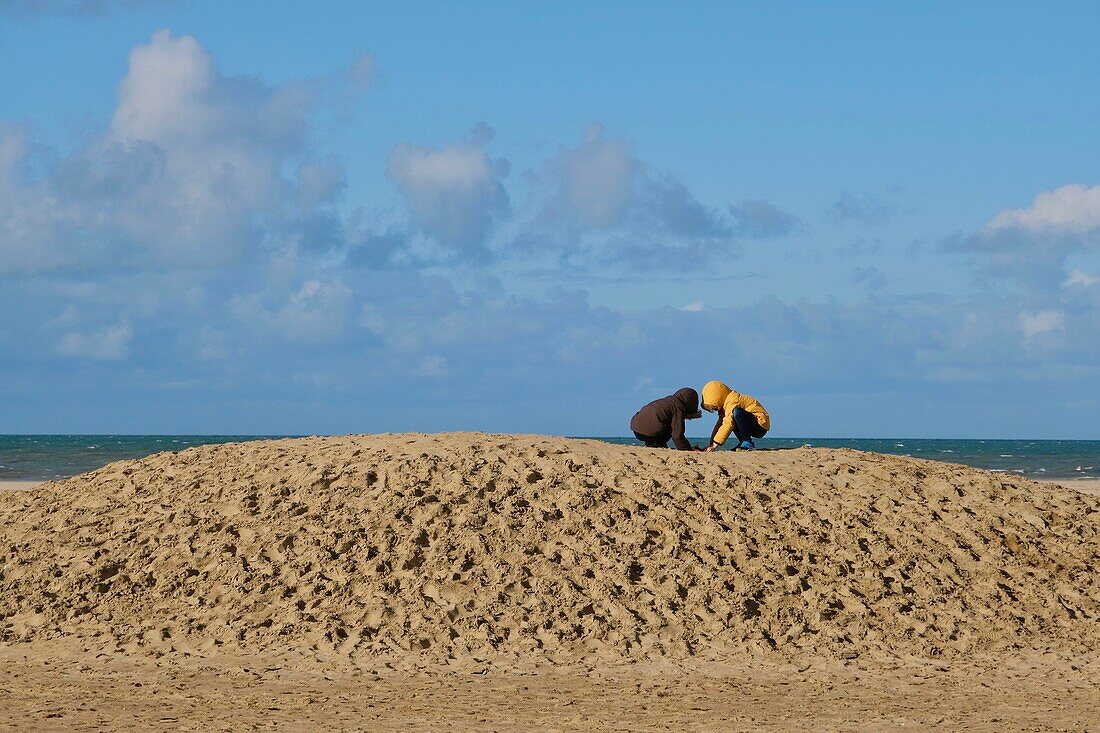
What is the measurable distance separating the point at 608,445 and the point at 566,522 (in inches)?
78.5

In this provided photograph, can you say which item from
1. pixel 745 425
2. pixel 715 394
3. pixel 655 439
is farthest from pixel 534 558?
pixel 745 425

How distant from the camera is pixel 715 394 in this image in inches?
507

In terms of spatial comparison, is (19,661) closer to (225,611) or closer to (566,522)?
(225,611)

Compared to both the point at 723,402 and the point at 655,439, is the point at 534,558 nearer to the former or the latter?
the point at 655,439

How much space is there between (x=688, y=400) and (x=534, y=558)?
3.39 meters

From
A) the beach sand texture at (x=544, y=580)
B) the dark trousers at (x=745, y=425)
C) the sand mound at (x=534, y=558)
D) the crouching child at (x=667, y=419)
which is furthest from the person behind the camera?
the dark trousers at (x=745, y=425)

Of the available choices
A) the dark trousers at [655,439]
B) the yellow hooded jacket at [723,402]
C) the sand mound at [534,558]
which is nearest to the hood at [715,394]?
the yellow hooded jacket at [723,402]

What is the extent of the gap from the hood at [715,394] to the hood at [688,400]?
0.16 metres

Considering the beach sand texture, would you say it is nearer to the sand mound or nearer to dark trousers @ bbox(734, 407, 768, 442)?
the sand mound

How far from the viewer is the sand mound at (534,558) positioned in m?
9.41

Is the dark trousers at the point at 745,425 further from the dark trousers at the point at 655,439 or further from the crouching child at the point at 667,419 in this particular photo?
the dark trousers at the point at 655,439

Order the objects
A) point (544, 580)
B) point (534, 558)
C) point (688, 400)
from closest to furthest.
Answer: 1. point (544, 580)
2. point (534, 558)
3. point (688, 400)

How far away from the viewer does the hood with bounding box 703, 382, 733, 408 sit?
12875 millimetres

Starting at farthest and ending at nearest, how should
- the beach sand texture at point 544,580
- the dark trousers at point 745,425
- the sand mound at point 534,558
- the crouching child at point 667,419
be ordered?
the dark trousers at point 745,425
the crouching child at point 667,419
the sand mound at point 534,558
the beach sand texture at point 544,580
